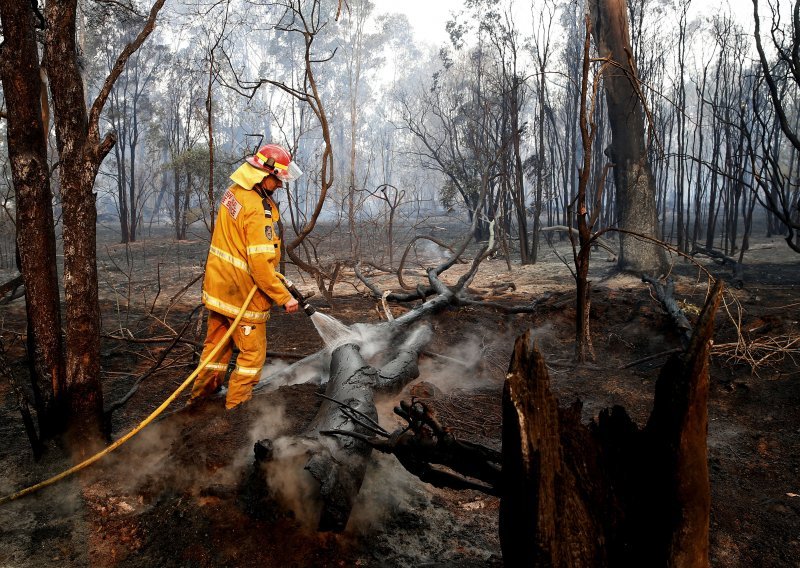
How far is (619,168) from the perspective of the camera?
9.10 m

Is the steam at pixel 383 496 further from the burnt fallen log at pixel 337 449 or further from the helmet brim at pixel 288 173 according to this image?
the helmet brim at pixel 288 173

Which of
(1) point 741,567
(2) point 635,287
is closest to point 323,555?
(1) point 741,567

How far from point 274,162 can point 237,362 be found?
56.0 inches

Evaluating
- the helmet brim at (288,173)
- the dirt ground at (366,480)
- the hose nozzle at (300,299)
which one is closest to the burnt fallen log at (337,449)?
the dirt ground at (366,480)

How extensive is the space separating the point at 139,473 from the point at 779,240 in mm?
14883

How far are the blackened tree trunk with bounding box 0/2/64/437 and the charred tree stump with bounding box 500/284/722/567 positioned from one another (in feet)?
8.60

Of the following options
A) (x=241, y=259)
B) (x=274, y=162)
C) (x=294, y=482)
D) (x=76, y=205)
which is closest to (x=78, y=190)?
(x=76, y=205)

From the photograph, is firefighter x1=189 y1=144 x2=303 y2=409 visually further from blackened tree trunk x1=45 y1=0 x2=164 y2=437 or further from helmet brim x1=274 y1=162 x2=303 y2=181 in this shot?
blackened tree trunk x1=45 y1=0 x2=164 y2=437

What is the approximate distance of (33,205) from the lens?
2.74 m

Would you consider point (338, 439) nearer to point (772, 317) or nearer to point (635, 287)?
point (772, 317)

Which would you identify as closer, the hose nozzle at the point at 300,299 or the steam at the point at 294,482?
the steam at the point at 294,482

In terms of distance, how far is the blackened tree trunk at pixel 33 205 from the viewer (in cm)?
271

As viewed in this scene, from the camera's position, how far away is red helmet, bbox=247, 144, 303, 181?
3.61 metres

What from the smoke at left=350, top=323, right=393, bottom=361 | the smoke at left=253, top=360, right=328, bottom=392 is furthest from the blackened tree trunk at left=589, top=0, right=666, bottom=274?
the smoke at left=253, top=360, right=328, bottom=392
